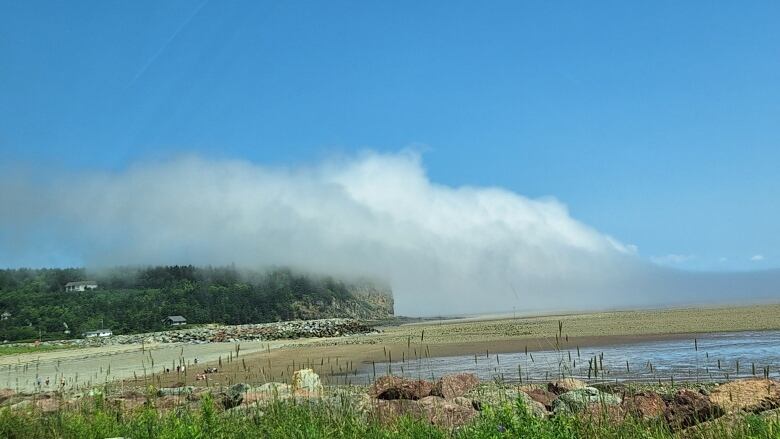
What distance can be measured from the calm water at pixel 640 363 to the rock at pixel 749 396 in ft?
10.4

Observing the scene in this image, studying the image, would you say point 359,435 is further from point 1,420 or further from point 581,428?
point 1,420

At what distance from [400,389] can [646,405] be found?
519cm

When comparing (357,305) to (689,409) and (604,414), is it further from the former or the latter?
(604,414)

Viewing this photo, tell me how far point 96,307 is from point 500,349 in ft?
289

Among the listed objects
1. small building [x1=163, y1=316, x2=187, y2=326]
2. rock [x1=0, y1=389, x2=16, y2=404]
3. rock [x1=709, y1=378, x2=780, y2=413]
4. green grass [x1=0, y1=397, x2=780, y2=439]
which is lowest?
small building [x1=163, y1=316, x2=187, y2=326]

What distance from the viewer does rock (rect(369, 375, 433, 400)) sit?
44.1ft

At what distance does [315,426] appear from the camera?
795 centimetres

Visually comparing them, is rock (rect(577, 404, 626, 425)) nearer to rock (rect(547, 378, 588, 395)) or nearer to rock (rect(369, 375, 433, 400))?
rock (rect(547, 378, 588, 395))

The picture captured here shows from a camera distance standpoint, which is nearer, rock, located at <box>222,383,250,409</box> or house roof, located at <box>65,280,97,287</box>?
rock, located at <box>222,383,250,409</box>

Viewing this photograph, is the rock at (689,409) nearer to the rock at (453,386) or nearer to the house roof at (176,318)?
the rock at (453,386)

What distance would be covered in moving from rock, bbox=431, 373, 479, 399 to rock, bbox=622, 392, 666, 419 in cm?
430

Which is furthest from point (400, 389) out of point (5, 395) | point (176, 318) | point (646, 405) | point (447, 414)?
point (176, 318)

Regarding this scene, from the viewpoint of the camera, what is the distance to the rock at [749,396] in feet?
33.6

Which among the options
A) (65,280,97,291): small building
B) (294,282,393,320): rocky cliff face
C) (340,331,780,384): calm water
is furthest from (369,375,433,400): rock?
(65,280,97,291): small building
